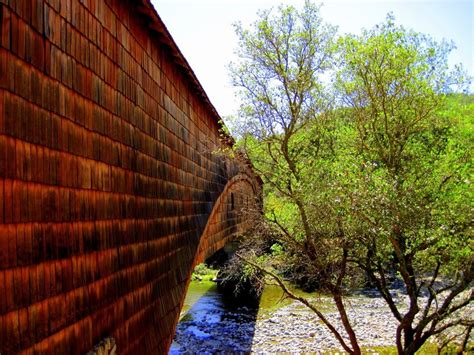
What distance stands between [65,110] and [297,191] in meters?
7.53

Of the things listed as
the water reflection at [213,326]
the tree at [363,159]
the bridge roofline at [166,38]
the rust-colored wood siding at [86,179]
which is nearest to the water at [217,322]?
the water reflection at [213,326]

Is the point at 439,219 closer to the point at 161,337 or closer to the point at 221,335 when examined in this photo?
the point at 161,337

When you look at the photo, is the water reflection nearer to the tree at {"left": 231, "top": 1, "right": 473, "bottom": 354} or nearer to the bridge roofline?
the tree at {"left": 231, "top": 1, "right": 473, "bottom": 354}

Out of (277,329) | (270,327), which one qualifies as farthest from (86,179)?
(270,327)

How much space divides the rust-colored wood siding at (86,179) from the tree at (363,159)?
410cm

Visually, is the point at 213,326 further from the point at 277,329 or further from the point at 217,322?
the point at 277,329

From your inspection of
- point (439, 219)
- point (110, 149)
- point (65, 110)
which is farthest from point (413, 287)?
point (65, 110)

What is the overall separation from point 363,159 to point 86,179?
688 cm

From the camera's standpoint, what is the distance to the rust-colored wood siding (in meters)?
2.67

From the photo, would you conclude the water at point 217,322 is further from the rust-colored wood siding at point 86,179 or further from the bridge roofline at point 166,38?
the rust-colored wood siding at point 86,179

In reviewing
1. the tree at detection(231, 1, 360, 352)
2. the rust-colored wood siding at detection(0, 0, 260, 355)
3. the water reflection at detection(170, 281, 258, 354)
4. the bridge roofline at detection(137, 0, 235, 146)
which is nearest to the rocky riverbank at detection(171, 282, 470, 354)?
the water reflection at detection(170, 281, 258, 354)

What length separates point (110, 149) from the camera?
14.2 feet

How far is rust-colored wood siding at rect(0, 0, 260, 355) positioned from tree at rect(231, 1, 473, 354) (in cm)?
410

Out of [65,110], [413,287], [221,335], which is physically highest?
[65,110]
